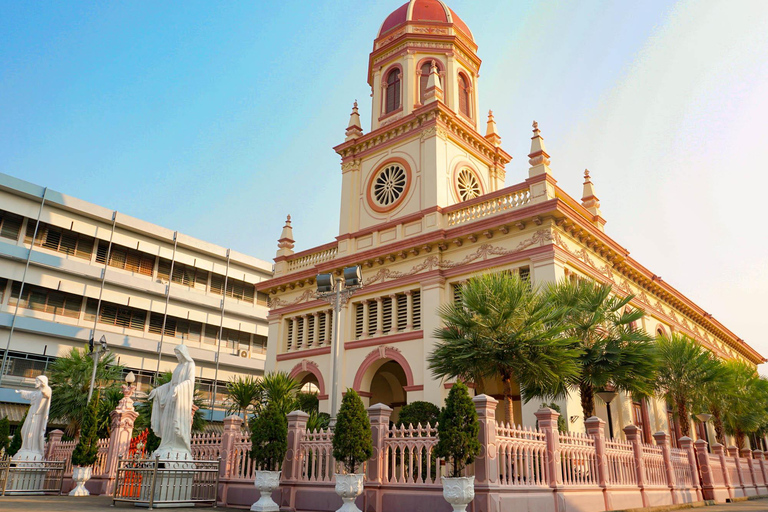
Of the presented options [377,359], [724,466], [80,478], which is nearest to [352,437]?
[80,478]

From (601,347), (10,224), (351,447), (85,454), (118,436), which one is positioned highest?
(10,224)

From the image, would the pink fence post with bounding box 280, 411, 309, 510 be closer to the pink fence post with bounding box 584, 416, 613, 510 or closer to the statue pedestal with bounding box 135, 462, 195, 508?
the statue pedestal with bounding box 135, 462, 195, 508

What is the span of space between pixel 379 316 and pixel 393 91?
43.6 ft

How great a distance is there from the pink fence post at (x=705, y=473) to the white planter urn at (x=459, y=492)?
14.8 metres

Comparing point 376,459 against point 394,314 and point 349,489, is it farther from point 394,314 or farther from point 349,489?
point 394,314

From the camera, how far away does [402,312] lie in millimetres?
26797

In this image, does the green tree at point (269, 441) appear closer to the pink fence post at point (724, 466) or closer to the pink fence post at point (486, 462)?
the pink fence post at point (486, 462)

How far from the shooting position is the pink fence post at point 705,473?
2238 centimetres

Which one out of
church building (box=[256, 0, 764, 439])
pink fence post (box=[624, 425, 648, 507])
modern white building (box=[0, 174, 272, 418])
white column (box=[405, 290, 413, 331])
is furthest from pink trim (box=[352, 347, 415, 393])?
modern white building (box=[0, 174, 272, 418])

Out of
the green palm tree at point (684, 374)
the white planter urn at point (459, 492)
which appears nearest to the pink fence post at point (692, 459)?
the green palm tree at point (684, 374)

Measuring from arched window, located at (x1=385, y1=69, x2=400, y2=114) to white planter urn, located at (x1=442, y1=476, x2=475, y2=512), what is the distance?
78.7 feet

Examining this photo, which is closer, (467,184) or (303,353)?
(467,184)

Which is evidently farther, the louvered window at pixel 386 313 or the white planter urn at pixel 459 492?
the louvered window at pixel 386 313

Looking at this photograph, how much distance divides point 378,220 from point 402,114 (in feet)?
20.0
